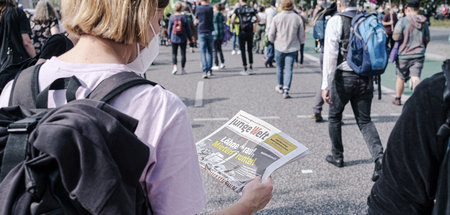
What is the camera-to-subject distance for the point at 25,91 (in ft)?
4.02

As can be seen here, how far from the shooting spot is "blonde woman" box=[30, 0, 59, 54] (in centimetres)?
551

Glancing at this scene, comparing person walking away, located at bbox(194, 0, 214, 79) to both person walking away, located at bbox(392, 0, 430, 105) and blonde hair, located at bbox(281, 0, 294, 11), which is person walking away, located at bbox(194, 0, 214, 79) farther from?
person walking away, located at bbox(392, 0, 430, 105)

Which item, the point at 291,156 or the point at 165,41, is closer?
the point at 291,156

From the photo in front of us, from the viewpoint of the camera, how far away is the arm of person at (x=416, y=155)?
1.17 metres

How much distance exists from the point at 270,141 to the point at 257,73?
983cm

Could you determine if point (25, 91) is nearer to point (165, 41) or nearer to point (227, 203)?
point (227, 203)

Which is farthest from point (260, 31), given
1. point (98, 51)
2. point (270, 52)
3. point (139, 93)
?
point (139, 93)

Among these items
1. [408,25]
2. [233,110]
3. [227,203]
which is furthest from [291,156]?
[408,25]

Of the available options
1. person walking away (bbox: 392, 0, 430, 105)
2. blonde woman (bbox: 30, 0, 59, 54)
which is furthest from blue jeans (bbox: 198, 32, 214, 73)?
blonde woman (bbox: 30, 0, 59, 54)

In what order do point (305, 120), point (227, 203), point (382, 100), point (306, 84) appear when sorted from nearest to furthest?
point (227, 203), point (305, 120), point (382, 100), point (306, 84)

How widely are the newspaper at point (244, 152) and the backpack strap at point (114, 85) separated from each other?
0.75 m

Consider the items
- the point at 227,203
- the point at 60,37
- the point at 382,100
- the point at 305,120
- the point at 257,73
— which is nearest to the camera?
the point at 60,37

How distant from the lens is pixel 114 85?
3.73 feet

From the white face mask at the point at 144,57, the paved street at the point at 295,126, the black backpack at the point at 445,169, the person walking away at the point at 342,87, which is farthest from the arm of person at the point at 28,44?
the black backpack at the point at 445,169
